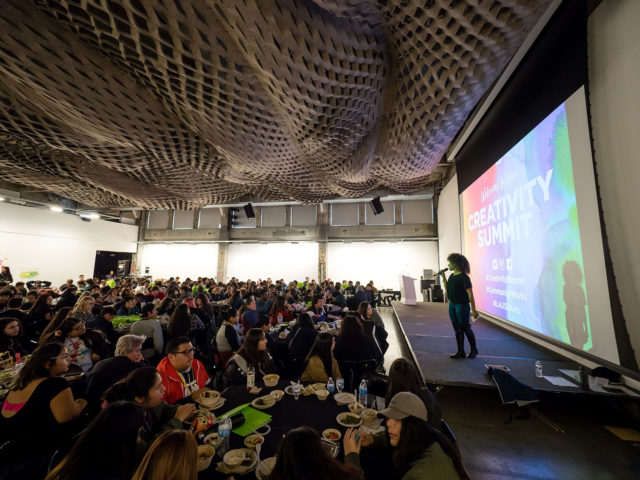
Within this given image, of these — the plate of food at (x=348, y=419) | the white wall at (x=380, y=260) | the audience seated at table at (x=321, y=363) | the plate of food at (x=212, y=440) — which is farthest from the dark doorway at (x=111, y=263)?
the plate of food at (x=348, y=419)

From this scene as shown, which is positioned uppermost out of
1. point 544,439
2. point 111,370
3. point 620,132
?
point 620,132

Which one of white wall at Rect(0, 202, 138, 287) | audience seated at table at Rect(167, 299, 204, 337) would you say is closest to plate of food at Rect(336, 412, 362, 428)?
audience seated at table at Rect(167, 299, 204, 337)

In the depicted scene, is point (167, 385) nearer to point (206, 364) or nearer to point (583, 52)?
point (206, 364)

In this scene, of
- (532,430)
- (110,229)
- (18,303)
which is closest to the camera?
(532,430)

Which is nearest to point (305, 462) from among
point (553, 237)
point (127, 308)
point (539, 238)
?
point (553, 237)

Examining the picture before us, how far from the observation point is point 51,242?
13586 millimetres

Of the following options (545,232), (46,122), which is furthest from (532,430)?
(46,122)

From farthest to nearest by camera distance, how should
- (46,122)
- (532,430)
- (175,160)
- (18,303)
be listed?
(175,160)
(18,303)
(46,122)
(532,430)

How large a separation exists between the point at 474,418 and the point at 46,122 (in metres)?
7.25

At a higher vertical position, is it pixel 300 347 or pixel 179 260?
pixel 179 260

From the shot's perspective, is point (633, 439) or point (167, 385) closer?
point (167, 385)

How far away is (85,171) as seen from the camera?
5309 mm

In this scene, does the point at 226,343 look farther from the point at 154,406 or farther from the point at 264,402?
the point at 154,406

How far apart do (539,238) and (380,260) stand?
1102 cm
